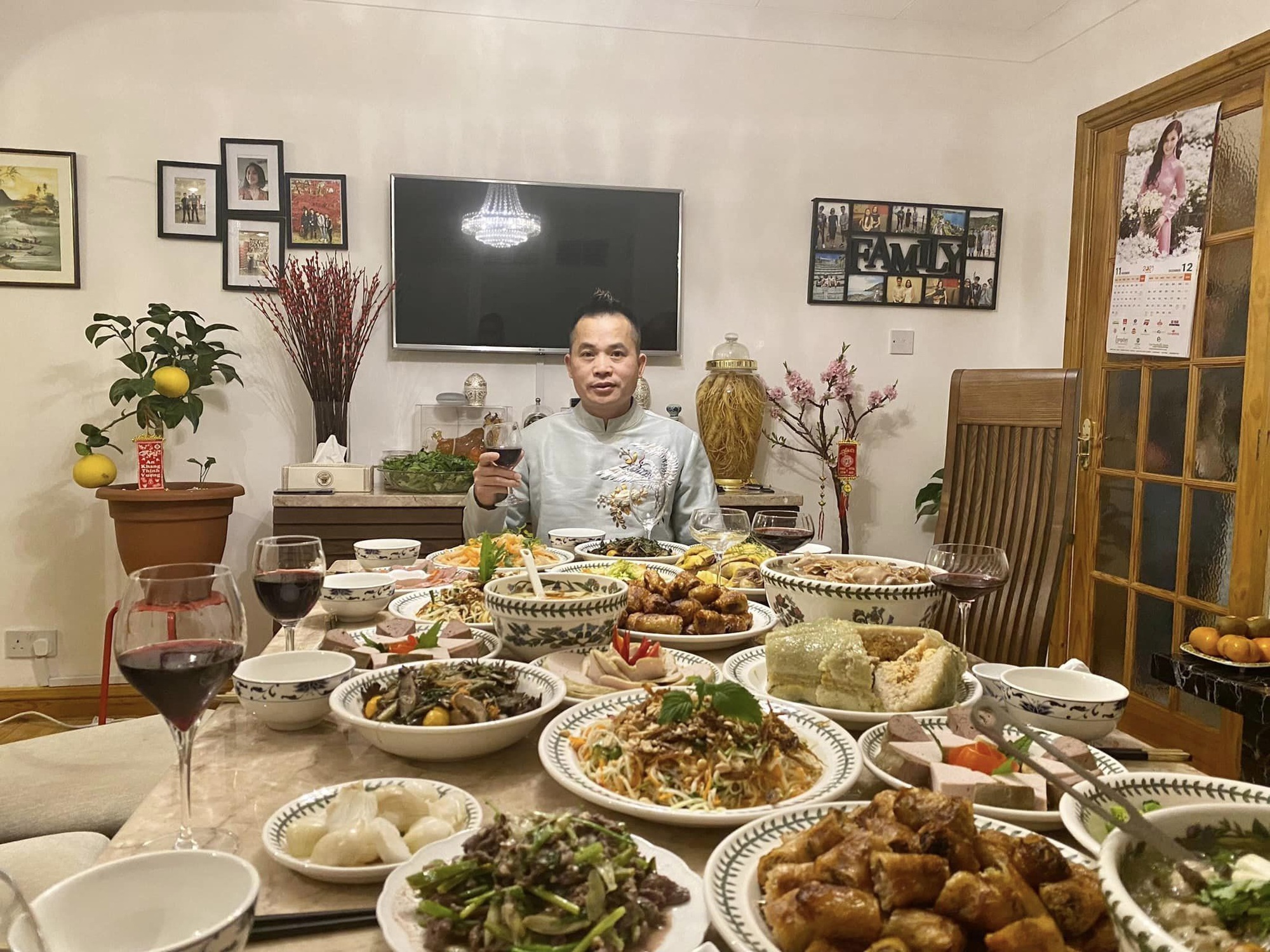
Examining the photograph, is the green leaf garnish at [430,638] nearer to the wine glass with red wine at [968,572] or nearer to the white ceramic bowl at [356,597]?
the white ceramic bowl at [356,597]

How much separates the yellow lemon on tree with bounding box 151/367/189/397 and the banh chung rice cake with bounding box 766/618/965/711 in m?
3.03

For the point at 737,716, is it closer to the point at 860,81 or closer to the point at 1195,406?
the point at 1195,406

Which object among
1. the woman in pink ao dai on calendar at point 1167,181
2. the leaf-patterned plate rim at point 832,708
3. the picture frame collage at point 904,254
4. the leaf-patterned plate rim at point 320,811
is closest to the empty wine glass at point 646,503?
the leaf-patterned plate rim at point 832,708

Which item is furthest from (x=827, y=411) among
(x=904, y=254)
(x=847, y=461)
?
(x=904, y=254)

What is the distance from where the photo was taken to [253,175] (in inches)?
147

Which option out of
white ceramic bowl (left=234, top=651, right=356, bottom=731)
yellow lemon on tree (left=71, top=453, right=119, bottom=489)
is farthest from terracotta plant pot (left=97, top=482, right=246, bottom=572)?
white ceramic bowl (left=234, top=651, right=356, bottom=731)

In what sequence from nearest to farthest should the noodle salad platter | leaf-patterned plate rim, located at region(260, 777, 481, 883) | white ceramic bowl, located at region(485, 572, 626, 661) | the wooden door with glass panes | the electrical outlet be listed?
leaf-patterned plate rim, located at region(260, 777, 481, 883)
the noodle salad platter
white ceramic bowl, located at region(485, 572, 626, 661)
the wooden door with glass panes
the electrical outlet

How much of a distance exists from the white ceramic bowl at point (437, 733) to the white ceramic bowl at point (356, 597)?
53cm

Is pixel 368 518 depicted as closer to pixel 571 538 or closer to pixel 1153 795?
pixel 571 538

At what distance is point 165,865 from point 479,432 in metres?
3.28

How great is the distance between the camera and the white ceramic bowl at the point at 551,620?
122 cm

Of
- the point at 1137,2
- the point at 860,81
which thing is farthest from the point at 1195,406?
the point at 860,81

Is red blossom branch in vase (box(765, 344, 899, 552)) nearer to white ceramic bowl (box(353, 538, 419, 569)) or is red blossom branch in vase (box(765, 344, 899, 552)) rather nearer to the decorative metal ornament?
the decorative metal ornament

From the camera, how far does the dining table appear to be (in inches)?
28.3
